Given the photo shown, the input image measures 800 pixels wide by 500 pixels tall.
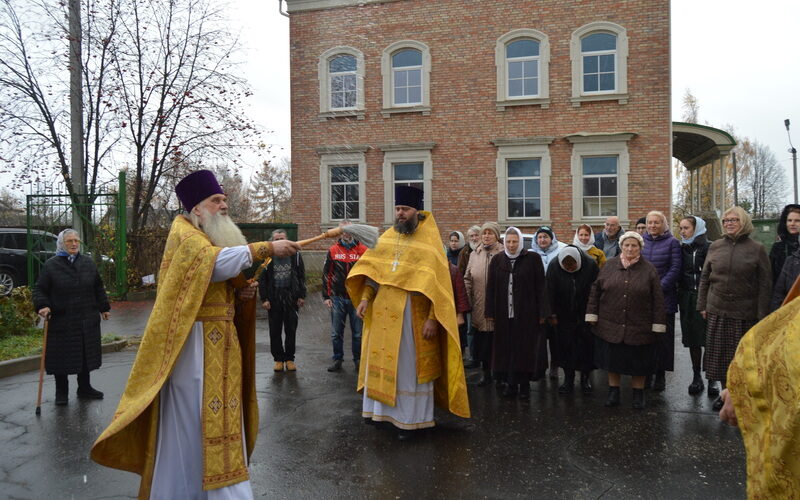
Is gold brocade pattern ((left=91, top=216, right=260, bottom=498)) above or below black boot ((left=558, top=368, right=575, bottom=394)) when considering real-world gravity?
→ above

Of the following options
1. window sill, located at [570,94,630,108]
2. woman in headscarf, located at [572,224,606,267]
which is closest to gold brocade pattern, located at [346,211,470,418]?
woman in headscarf, located at [572,224,606,267]

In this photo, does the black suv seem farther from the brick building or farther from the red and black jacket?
the red and black jacket

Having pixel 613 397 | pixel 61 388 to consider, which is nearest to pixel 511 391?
pixel 613 397

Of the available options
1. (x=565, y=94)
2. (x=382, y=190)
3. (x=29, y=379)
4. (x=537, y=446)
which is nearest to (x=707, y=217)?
(x=565, y=94)

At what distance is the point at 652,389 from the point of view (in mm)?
6789

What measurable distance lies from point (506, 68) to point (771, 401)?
17.8 metres

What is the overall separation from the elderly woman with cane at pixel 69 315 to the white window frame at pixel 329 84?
1392 cm

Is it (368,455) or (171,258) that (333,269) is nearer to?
(368,455)

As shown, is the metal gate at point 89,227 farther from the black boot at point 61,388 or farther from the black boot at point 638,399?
the black boot at point 638,399

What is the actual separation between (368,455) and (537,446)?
143 centimetres

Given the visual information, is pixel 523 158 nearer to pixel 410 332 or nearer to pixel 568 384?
pixel 568 384

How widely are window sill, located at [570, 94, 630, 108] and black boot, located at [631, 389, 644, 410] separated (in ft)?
43.8

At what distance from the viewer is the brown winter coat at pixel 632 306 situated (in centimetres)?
598

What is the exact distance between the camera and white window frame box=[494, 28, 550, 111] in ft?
58.7
